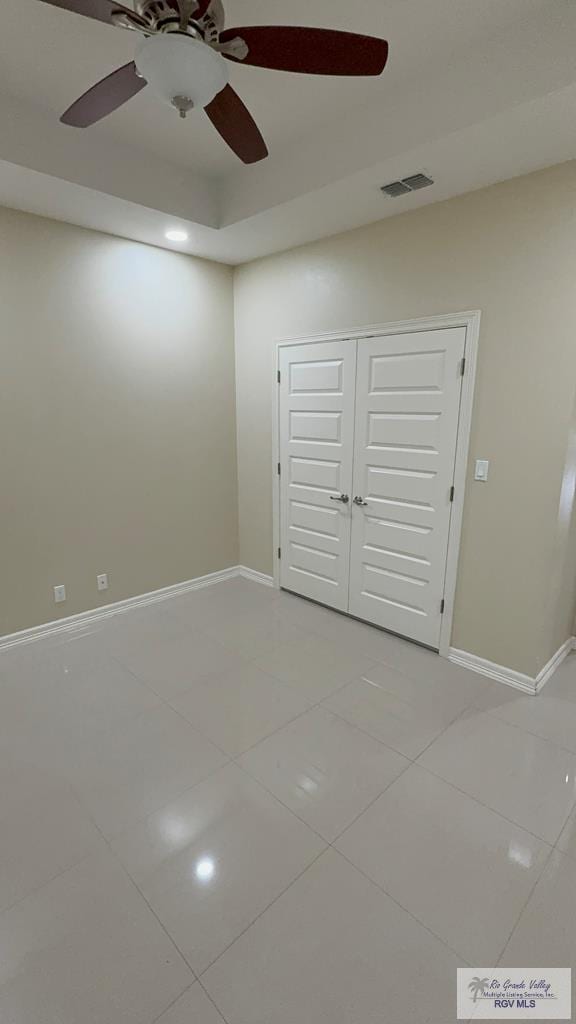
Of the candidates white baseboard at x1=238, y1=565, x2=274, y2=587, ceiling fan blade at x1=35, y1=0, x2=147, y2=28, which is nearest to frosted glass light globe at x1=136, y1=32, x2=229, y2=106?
ceiling fan blade at x1=35, y1=0, x2=147, y2=28

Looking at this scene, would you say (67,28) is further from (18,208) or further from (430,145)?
(430,145)

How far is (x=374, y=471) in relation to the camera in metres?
3.06

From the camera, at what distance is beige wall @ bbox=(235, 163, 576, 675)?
2219mm

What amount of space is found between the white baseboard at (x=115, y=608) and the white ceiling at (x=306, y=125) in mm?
2587

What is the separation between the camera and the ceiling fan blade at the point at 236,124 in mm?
1526

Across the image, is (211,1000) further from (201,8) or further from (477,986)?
(201,8)

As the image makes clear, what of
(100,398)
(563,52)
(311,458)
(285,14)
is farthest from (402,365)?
(100,398)

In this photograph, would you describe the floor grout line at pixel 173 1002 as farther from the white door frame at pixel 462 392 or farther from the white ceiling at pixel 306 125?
the white ceiling at pixel 306 125

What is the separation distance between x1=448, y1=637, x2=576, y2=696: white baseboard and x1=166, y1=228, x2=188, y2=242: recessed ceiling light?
10.5 feet

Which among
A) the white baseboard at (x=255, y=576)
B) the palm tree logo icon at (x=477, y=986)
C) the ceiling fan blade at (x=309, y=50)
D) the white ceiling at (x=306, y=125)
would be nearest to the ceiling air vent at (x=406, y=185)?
the white ceiling at (x=306, y=125)

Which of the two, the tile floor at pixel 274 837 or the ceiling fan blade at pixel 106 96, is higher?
the ceiling fan blade at pixel 106 96

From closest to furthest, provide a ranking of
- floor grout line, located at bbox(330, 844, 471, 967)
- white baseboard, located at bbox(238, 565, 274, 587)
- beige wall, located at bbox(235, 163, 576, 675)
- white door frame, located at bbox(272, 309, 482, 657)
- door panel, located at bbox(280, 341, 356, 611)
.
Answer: floor grout line, located at bbox(330, 844, 471, 967) → beige wall, located at bbox(235, 163, 576, 675) → white door frame, located at bbox(272, 309, 482, 657) → door panel, located at bbox(280, 341, 356, 611) → white baseboard, located at bbox(238, 565, 274, 587)

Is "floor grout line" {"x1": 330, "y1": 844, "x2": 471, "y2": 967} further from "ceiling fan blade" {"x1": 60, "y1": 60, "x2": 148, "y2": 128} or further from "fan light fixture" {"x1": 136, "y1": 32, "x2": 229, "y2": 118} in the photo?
"ceiling fan blade" {"x1": 60, "y1": 60, "x2": 148, "y2": 128}

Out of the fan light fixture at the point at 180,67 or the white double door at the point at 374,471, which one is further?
the white double door at the point at 374,471
